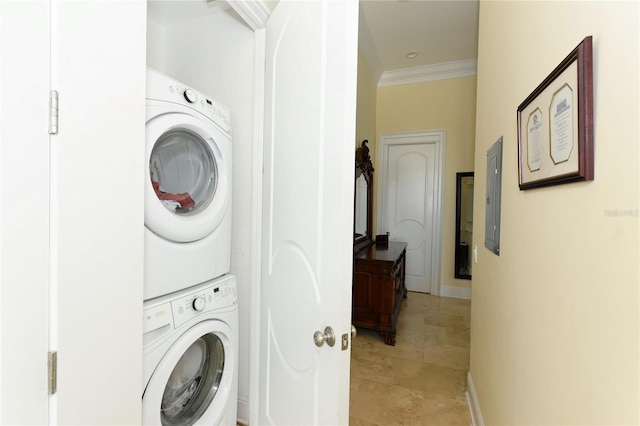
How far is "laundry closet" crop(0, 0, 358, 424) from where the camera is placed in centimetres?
66

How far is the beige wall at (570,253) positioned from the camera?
0.56 m

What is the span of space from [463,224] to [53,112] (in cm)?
414

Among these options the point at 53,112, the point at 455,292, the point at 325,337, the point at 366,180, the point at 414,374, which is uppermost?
the point at 366,180

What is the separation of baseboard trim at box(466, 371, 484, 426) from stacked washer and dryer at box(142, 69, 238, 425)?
4.30ft

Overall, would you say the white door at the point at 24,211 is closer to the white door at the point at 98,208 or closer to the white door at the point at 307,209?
the white door at the point at 98,208

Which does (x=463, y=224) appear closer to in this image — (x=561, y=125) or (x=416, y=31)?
(x=416, y=31)

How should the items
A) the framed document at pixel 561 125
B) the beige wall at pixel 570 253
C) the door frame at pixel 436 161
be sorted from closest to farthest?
1. the beige wall at pixel 570 253
2. the framed document at pixel 561 125
3. the door frame at pixel 436 161

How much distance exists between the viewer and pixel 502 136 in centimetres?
138

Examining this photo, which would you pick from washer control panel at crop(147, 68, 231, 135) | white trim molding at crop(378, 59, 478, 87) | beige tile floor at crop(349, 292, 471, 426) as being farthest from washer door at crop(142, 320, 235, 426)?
white trim molding at crop(378, 59, 478, 87)

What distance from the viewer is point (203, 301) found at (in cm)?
129

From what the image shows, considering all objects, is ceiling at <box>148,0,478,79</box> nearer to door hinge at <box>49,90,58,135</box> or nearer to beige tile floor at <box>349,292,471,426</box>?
door hinge at <box>49,90,58,135</box>

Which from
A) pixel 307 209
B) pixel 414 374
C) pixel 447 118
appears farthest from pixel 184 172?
pixel 447 118

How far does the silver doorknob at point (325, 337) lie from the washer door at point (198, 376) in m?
0.57

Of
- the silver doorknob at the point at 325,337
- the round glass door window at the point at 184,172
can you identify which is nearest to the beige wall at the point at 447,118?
the round glass door window at the point at 184,172
